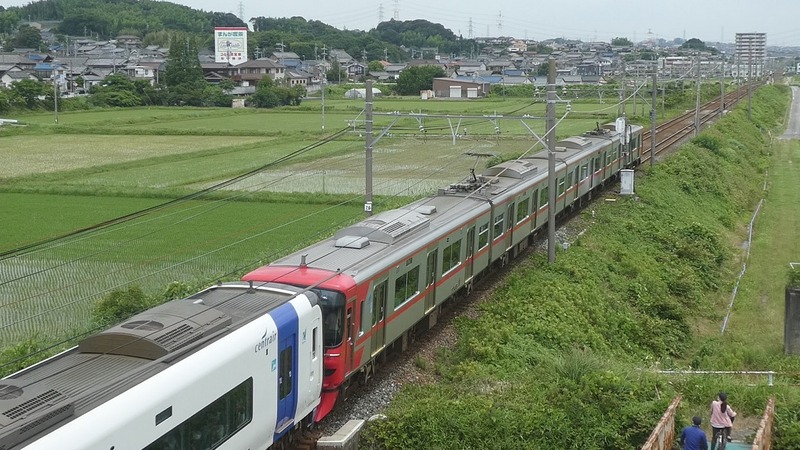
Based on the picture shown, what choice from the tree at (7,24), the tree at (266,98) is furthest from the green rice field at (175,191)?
the tree at (7,24)

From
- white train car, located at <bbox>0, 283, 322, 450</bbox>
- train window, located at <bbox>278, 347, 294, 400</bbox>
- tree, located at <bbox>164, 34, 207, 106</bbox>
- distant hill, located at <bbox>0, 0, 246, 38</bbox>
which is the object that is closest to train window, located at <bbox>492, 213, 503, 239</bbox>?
white train car, located at <bbox>0, 283, 322, 450</bbox>

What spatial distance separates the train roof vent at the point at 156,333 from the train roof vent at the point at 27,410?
1.18 m

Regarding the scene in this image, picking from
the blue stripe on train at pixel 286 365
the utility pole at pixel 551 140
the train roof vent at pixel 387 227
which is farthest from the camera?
the utility pole at pixel 551 140

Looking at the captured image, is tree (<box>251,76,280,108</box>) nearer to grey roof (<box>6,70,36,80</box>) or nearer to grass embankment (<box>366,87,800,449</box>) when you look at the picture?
grey roof (<box>6,70,36,80</box>)

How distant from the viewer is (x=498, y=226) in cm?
1977

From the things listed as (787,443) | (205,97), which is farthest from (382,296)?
(205,97)

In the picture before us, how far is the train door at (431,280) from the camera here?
15367 millimetres

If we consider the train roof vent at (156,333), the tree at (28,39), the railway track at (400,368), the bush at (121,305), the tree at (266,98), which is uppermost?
the tree at (28,39)

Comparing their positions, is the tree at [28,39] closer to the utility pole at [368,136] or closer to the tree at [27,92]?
the tree at [27,92]

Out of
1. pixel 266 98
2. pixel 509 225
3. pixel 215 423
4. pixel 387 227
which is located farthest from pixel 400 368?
pixel 266 98

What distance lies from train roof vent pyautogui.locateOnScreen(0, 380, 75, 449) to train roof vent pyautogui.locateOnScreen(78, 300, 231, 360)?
3.87 ft

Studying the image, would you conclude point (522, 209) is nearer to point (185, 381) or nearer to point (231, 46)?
point (185, 381)

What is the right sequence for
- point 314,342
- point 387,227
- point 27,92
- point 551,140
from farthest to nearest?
point 27,92 → point 551,140 → point 387,227 → point 314,342

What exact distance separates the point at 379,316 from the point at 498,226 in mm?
7083
